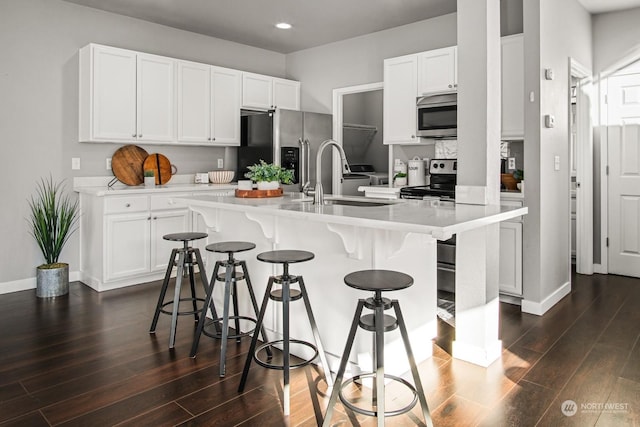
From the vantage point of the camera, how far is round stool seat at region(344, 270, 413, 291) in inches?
74.6

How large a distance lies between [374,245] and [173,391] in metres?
1.25

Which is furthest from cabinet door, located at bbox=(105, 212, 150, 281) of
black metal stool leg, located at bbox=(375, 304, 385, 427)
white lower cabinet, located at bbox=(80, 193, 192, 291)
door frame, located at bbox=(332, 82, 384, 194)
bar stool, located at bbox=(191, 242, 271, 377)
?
black metal stool leg, located at bbox=(375, 304, 385, 427)

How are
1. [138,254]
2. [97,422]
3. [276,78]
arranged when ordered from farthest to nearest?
[276,78]
[138,254]
[97,422]

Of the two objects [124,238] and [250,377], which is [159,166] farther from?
[250,377]

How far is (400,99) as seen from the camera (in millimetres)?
4816

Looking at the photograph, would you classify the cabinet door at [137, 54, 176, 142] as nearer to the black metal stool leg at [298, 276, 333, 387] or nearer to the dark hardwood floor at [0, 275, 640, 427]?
the dark hardwood floor at [0, 275, 640, 427]

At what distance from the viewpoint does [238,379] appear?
246 centimetres

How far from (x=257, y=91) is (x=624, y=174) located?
13.5ft

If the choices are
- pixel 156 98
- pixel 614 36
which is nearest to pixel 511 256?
pixel 614 36

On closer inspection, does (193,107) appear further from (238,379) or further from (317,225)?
(238,379)

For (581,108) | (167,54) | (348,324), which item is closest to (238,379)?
(348,324)

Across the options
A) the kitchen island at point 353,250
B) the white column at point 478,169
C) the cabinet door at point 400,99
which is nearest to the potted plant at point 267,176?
the kitchen island at point 353,250

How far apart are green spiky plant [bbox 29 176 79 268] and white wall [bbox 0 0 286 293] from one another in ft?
0.25

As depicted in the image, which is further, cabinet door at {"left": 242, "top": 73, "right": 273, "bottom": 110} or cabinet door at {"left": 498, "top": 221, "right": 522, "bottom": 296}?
cabinet door at {"left": 242, "top": 73, "right": 273, "bottom": 110}
